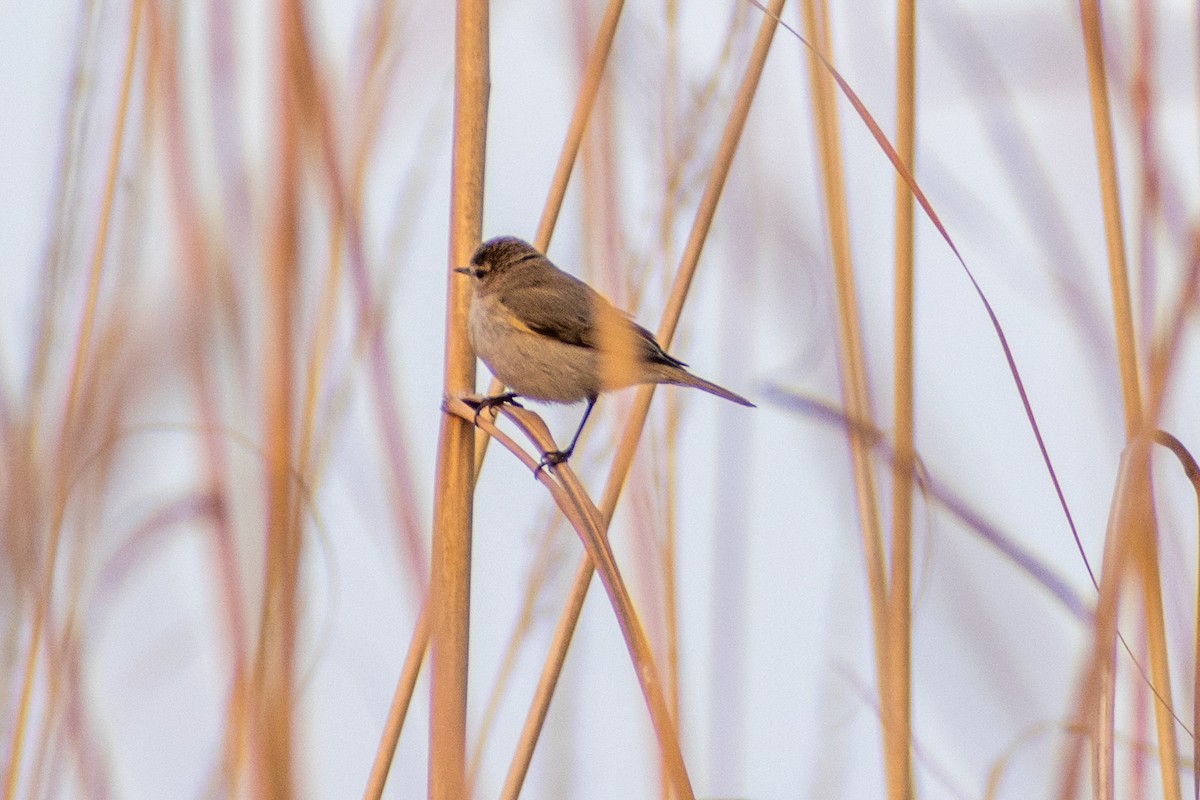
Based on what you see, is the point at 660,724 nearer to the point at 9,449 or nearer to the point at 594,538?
the point at 594,538

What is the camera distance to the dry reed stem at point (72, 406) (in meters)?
0.74

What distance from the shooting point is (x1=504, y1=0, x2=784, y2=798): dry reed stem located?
929 millimetres

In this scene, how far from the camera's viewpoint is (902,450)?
2.82ft

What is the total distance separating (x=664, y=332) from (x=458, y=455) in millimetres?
239

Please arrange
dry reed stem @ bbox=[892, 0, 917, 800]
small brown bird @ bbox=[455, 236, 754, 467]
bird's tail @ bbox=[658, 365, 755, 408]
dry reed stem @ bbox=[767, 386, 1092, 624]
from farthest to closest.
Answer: small brown bird @ bbox=[455, 236, 754, 467], bird's tail @ bbox=[658, 365, 755, 408], dry reed stem @ bbox=[892, 0, 917, 800], dry reed stem @ bbox=[767, 386, 1092, 624]

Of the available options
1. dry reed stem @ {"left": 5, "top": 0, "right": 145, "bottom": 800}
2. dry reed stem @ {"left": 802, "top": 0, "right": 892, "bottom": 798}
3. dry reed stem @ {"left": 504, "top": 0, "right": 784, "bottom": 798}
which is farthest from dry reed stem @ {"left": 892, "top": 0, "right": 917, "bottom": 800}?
dry reed stem @ {"left": 5, "top": 0, "right": 145, "bottom": 800}

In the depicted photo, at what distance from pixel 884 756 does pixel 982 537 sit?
1.02ft

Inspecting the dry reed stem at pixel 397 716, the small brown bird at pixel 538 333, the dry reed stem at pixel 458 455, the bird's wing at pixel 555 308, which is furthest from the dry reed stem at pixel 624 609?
the bird's wing at pixel 555 308

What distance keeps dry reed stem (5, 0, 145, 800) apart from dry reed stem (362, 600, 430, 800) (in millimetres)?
254

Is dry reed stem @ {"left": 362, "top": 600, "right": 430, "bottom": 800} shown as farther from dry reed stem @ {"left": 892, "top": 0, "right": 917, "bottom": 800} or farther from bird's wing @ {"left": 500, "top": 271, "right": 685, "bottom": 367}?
bird's wing @ {"left": 500, "top": 271, "right": 685, "bottom": 367}

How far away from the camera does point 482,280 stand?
1.65 metres

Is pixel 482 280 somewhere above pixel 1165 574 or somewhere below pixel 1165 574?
above

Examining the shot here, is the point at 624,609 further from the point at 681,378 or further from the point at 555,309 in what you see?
the point at 555,309

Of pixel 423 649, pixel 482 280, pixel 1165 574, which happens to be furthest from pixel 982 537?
pixel 482 280
